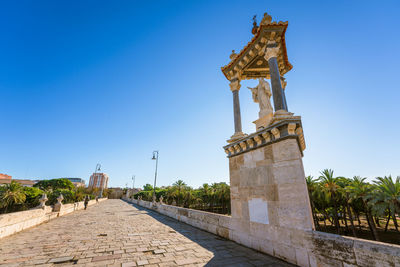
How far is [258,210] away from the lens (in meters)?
5.46

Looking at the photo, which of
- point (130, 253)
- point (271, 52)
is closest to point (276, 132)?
point (271, 52)

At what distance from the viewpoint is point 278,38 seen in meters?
6.85

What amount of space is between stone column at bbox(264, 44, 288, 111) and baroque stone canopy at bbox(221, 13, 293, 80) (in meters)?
0.19

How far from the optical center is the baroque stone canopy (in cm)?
666

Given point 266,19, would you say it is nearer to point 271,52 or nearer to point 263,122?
point 271,52

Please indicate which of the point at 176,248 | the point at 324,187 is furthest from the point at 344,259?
the point at 324,187

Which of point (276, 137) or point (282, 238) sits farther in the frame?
point (276, 137)

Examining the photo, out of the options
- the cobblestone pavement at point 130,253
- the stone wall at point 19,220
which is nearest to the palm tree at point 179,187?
the stone wall at point 19,220

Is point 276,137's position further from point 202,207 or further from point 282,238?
point 202,207

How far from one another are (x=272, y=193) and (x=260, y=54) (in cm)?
577

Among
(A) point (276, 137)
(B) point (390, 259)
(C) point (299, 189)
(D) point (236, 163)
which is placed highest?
(A) point (276, 137)

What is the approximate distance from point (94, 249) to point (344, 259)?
6656 millimetres

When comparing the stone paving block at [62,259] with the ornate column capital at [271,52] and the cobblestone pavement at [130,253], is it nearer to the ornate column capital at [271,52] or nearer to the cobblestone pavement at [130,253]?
the cobblestone pavement at [130,253]

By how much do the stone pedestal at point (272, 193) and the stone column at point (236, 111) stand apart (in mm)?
537
